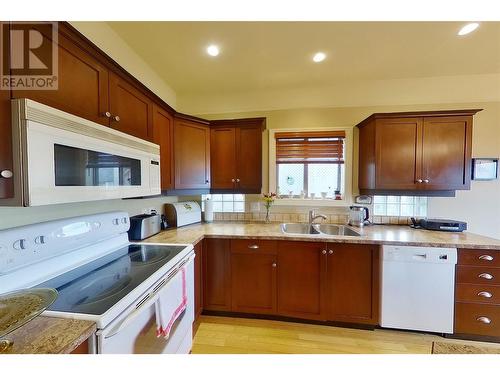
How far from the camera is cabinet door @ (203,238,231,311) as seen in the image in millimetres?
2066

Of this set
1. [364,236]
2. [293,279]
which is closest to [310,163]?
[364,236]

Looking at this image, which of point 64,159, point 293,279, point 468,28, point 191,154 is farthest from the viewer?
point 191,154

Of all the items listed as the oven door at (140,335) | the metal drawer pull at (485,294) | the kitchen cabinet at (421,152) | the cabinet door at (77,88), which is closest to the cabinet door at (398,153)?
the kitchen cabinet at (421,152)

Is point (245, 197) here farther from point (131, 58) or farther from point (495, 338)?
point (495, 338)

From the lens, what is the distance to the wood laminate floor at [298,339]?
5.59 feet

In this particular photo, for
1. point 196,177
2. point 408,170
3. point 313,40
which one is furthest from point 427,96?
point 196,177

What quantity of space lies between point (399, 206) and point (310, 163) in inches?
46.0

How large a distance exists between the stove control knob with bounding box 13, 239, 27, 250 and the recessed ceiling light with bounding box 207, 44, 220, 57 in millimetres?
1874

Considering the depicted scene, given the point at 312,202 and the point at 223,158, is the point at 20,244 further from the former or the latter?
the point at 312,202

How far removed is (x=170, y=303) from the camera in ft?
3.96

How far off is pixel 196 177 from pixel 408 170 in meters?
2.28

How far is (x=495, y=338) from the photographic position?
5.76 feet

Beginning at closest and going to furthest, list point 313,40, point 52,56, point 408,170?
point 52,56, point 313,40, point 408,170
